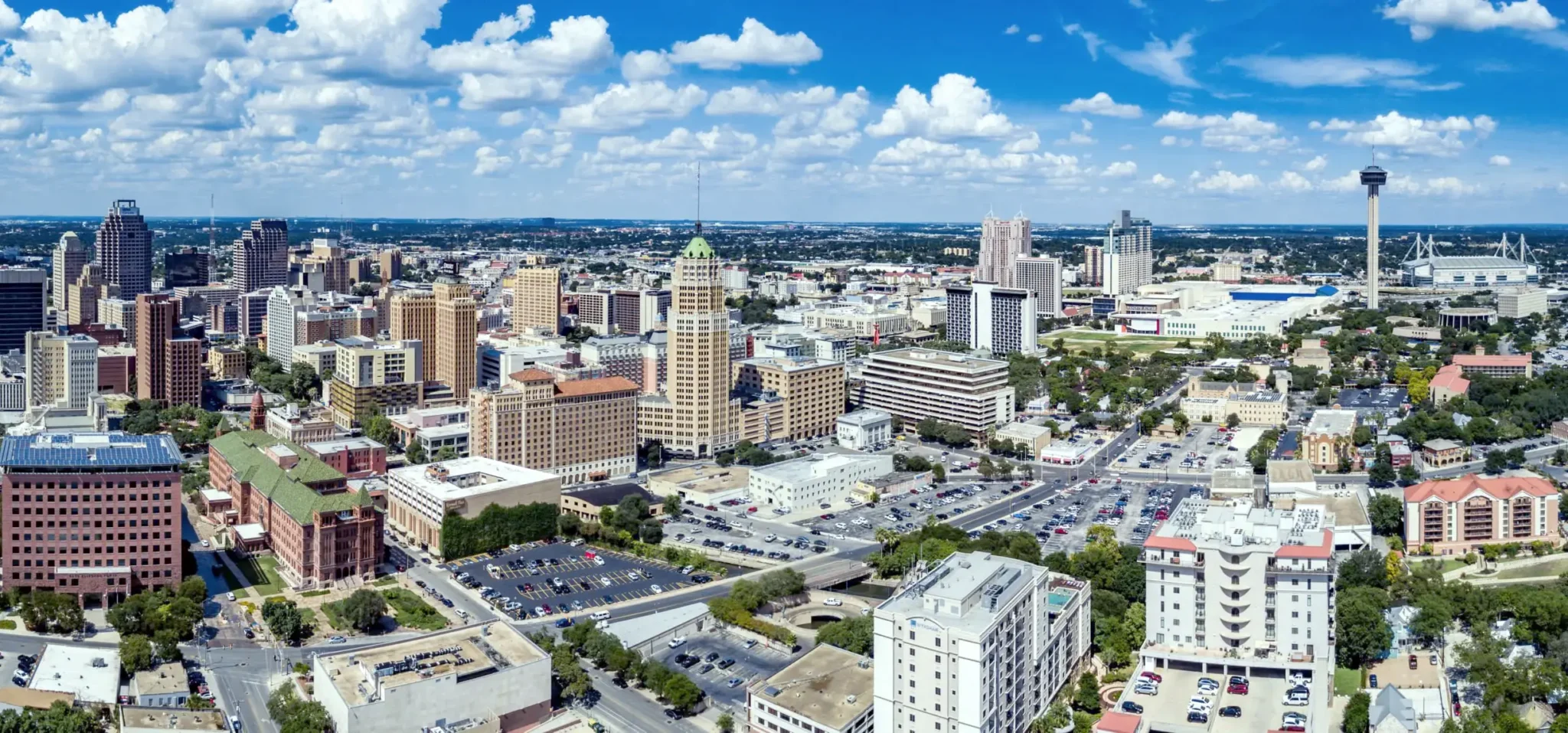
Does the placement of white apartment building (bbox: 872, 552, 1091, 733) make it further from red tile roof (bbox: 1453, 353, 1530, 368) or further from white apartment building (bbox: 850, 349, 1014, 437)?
red tile roof (bbox: 1453, 353, 1530, 368)

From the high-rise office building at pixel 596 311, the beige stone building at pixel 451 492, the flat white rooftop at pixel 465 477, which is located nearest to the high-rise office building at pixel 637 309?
the high-rise office building at pixel 596 311

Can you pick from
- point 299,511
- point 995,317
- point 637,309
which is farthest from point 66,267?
point 299,511

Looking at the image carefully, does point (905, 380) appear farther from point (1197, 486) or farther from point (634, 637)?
point (634, 637)

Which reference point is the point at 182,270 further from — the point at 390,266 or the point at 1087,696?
the point at 1087,696

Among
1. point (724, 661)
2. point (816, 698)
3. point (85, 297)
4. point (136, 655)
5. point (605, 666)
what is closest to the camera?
point (816, 698)

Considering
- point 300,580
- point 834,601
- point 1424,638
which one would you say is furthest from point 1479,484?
point 300,580

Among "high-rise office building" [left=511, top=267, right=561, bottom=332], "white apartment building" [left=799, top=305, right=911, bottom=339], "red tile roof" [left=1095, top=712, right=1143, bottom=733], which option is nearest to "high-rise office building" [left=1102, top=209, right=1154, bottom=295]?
"white apartment building" [left=799, top=305, right=911, bottom=339]
